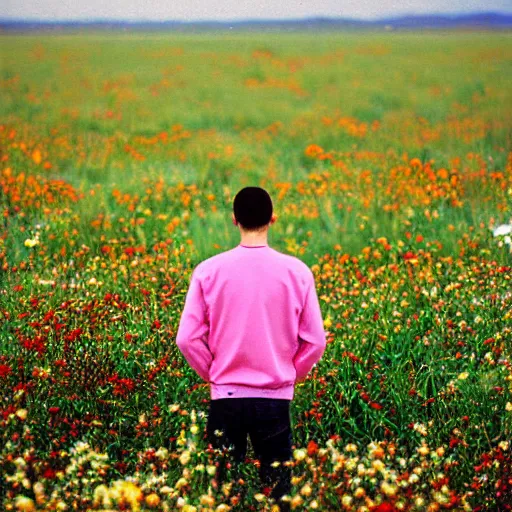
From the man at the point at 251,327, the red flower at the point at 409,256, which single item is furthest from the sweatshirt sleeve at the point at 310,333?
the red flower at the point at 409,256

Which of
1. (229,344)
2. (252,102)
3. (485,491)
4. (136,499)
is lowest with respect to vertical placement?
(485,491)

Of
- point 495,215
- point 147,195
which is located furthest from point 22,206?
point 495,215

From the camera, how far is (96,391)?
138 inches

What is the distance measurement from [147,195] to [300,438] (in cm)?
289

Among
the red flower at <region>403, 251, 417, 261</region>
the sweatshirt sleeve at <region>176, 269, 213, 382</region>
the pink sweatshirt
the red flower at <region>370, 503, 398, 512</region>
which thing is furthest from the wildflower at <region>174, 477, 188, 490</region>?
the red flower at <region>403, 251, 417, 261</region>

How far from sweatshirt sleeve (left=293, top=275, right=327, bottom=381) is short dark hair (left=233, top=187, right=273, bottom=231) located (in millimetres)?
317

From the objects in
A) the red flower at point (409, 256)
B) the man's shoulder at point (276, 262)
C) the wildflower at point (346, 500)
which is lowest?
the wildflower at point (346, 500)

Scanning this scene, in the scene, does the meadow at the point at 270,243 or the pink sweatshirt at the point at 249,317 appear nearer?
the pink sweatshirt at the point at 249,317

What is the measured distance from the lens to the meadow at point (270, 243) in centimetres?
309

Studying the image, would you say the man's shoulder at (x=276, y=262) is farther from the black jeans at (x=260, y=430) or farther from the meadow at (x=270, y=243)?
the meadow at (x=270, y=243)

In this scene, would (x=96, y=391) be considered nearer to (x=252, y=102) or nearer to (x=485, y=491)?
(x=485, y=491)

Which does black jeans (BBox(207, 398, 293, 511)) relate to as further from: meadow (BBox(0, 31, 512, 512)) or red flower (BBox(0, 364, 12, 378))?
red flower (BBox(0, 364, 12, 378))

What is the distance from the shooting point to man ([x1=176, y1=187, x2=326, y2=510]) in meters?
2.69

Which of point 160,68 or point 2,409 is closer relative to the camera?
point 2,409
